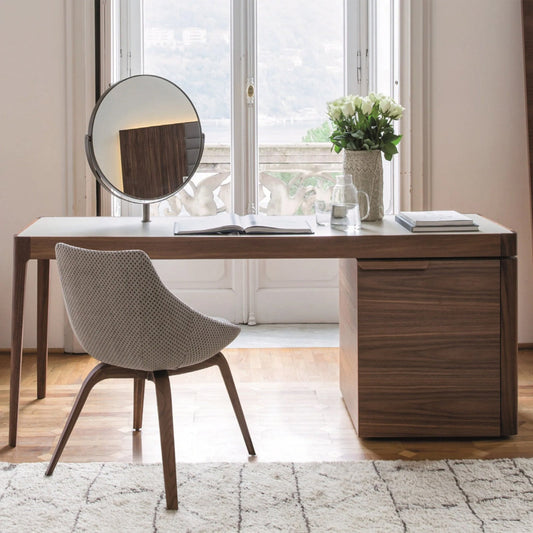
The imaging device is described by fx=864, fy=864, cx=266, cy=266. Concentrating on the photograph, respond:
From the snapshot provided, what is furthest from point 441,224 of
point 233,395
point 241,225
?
point 233,395

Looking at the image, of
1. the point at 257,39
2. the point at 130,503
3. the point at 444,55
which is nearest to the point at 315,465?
the point at 130,503

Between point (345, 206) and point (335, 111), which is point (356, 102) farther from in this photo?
point (345, 206)

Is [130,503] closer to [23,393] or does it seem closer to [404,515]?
[404,515]

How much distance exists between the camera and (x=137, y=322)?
238 cm

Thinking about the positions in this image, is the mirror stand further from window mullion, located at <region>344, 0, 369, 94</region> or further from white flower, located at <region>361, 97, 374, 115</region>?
window mullion, located at <region>344, 0, 369, 94</region>

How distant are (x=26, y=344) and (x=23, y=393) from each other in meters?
0.67

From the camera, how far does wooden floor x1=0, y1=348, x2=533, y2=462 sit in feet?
9.09

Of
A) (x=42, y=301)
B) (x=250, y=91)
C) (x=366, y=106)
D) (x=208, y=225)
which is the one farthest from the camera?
(x=250, y=91)

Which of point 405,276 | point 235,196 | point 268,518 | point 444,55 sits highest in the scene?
point 444,55

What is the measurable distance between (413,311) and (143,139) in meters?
1.11

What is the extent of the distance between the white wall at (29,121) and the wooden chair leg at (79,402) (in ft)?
5.09

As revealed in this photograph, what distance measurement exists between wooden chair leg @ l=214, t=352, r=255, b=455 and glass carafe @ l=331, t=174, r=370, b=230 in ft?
2.12

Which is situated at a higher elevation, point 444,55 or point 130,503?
point 444,55

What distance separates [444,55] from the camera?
3980mm
